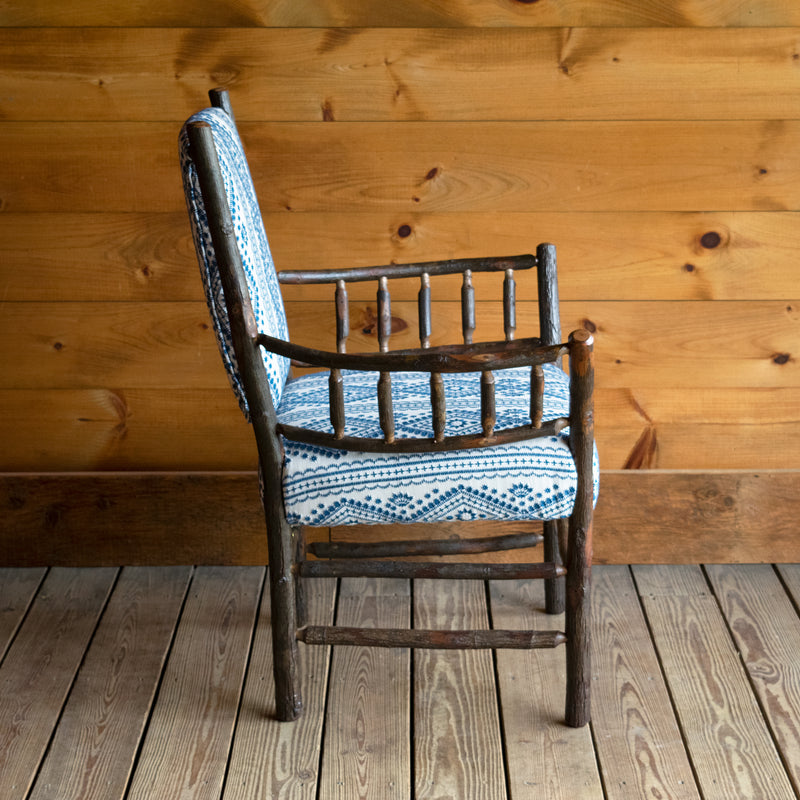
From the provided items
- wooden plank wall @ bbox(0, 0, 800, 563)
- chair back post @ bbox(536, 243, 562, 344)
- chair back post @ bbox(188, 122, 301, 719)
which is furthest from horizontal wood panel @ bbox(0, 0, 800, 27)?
chair back post @ bbox(188, 122, 301, 719)

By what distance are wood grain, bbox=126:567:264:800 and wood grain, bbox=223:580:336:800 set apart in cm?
2

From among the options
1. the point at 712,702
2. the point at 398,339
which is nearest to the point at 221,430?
the point at 398,339

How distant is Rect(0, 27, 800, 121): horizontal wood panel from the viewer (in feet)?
5.70

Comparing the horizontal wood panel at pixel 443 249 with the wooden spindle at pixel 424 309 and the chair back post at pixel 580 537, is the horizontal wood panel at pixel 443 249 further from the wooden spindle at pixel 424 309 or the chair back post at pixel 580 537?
the chair back post at pixel 580 537

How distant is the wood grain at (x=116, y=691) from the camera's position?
1434mm

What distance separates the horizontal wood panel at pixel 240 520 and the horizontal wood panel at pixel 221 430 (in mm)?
37

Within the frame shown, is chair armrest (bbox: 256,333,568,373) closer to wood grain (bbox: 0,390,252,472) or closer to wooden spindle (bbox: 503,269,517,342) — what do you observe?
wooden spindle (bbox: 503,269,517,342)

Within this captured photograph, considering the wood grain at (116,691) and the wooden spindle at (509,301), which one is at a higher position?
the wooden spindle at (509,301)

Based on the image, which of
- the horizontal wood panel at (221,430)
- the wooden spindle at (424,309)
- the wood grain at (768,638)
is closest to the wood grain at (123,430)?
the horizontal wood panel at (221,430)

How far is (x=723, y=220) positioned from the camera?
184cm

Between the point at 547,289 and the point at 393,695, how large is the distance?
73cm

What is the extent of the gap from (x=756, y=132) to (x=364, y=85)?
0.74 meters

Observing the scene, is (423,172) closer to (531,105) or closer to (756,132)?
(531,105)

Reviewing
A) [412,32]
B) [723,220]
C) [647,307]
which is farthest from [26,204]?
[723,220]
